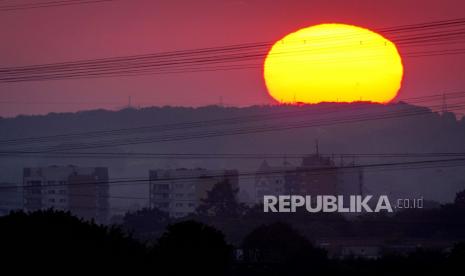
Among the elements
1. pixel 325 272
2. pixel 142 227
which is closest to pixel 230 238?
pixel 142 227

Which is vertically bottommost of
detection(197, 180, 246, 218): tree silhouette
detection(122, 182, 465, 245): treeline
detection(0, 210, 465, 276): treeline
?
detection(0, 210, 465, 276): treeline

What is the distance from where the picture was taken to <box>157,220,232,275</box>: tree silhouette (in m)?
56.5

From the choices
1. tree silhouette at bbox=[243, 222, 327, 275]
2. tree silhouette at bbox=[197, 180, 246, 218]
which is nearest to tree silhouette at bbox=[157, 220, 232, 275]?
tree silhouette at bbox=[243, 222, 327, 275]

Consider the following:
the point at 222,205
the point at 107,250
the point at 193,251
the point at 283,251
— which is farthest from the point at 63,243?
the point at 222,205

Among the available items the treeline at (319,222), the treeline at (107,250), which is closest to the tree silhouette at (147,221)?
the treeline at (319,222)

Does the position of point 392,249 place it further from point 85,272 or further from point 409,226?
point 85,272

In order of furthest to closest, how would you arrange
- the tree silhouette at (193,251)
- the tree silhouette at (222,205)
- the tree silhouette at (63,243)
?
1. the tree silhouette at (222,205)
2. the tree silhouette at (193,251)
3. the tree silhouette at (63,243)

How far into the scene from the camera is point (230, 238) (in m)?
146

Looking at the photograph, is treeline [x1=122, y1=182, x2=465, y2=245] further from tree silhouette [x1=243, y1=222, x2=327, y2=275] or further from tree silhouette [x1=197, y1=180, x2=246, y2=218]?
tree silhouette [x1=243, y1=222, x2=327, y2=275]

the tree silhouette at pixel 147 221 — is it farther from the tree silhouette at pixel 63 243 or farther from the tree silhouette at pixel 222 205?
the tree silhouette at pixel 63 243

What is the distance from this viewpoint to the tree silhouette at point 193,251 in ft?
185

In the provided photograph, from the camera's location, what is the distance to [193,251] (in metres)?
57.8

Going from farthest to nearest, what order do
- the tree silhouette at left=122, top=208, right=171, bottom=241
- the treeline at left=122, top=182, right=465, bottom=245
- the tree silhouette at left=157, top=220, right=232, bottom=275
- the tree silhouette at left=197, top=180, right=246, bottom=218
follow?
1. the tree silhouette at left=197, top=180, right=246, bottom=218
2. the tree silhouette at left=122, top=208, right=171, bottom=241
3. the treeline at left=122, top=182, right=465, bottom=245
4. the tree silhouette at left=157, top=220, right=232, bottom=275

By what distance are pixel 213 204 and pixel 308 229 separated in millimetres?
34081
